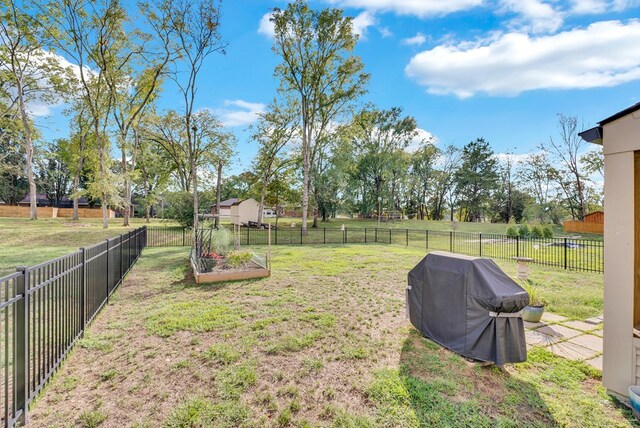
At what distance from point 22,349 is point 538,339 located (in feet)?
18.7

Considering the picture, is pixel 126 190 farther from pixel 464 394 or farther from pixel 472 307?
pixel 464 394

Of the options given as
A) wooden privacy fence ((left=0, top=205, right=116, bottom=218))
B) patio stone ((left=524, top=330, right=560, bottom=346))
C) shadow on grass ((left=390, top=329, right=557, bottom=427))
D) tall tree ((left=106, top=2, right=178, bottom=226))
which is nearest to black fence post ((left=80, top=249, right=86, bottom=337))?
shadow on grass ((left=390, top=329, right=557, bottom=427))

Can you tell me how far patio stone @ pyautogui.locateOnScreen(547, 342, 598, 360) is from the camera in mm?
3532

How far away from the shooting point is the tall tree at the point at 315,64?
1877 centimetres

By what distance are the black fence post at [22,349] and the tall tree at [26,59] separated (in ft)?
70.4

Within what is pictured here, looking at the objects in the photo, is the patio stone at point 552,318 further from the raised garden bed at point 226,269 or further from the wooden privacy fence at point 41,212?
the wooden privacy fence at point 41,212

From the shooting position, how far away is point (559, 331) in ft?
13.9

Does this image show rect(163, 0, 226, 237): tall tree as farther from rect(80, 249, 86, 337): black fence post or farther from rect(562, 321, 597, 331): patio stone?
rect(562, 321, 597, 331): patio stone

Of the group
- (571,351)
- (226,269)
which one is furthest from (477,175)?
(571,351)

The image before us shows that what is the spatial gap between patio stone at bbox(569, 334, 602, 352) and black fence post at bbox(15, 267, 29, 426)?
19.7 ft

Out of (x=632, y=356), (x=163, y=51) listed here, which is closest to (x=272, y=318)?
(x=632, y=356)

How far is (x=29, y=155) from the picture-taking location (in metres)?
19.0

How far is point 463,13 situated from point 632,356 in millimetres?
9747

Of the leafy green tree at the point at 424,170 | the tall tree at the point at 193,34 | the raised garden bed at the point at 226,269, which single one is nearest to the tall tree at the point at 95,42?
the tall tree at the point at 193,34
